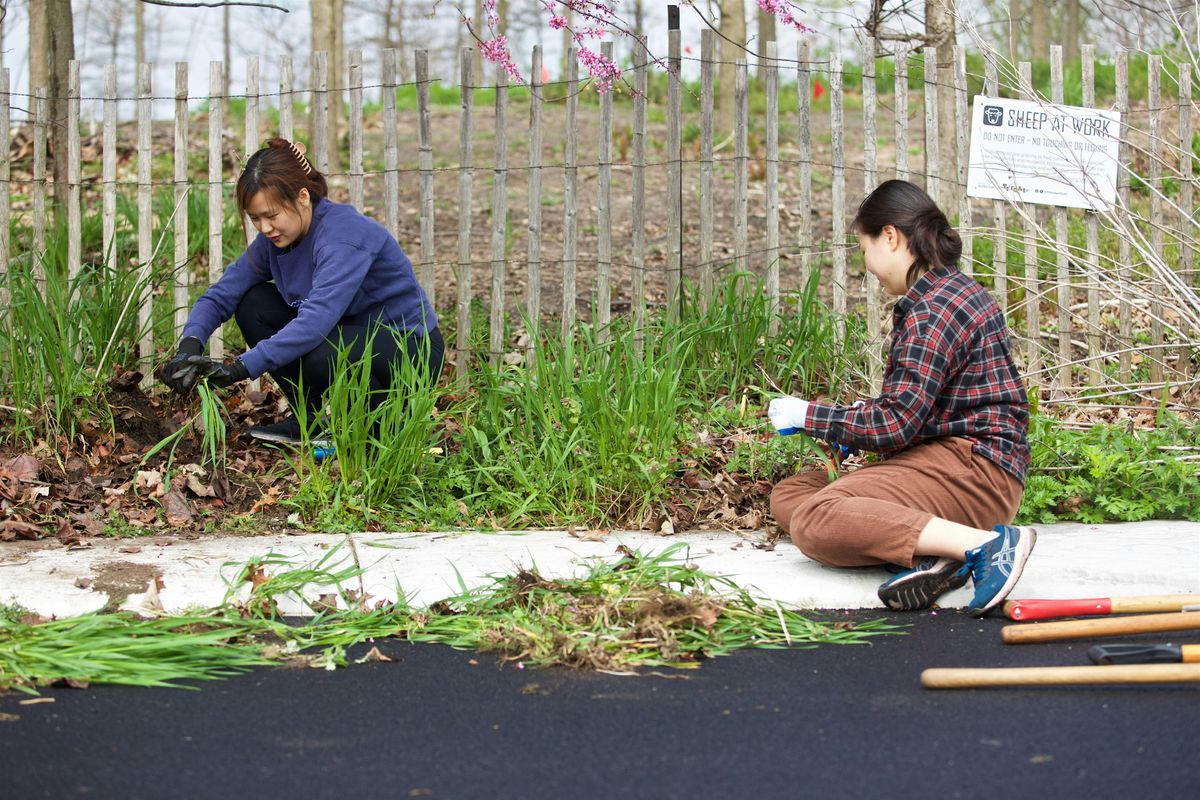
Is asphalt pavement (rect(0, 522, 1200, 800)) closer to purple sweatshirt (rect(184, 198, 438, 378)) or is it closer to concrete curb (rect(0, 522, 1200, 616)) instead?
concrete curb (rect(0, 522, 1200, 616))

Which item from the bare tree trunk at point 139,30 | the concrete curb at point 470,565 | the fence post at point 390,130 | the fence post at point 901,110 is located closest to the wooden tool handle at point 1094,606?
the concrete curb at point 470,565

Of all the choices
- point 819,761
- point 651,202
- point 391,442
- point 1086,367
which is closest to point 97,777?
point 819,761

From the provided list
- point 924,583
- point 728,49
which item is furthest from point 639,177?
point 728,49

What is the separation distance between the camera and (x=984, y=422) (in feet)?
12.0

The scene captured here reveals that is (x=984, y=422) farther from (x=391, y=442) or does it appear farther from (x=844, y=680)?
(x=391, y=442)

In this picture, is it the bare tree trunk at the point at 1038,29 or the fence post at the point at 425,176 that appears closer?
the fence post at the point at 425,176

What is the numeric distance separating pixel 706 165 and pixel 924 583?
2.57 metres

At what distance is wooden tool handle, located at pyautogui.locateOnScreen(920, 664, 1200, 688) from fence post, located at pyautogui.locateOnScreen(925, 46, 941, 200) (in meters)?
3.39

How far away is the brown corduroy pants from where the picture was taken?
3533 millimetres

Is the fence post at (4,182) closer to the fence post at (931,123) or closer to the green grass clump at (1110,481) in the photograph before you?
the fence post at (931,123)

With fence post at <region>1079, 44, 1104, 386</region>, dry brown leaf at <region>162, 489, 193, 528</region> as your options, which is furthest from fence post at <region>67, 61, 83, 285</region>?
fence post at <region>1079, 44, 1104, 386</region>

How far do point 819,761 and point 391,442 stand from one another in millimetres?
2293

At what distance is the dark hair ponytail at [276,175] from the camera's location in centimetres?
455

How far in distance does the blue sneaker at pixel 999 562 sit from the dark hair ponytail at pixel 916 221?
791 millimetres
